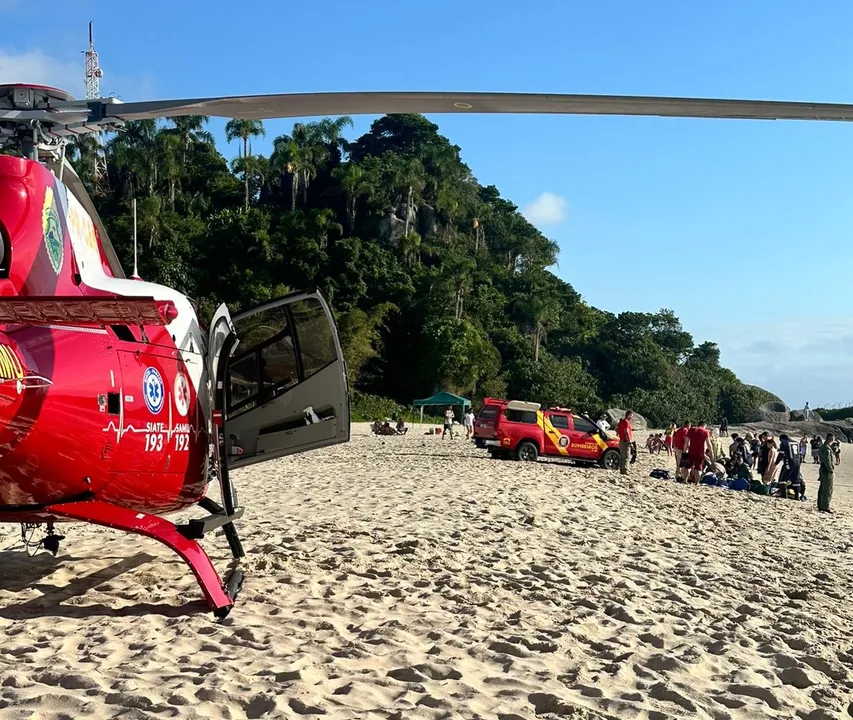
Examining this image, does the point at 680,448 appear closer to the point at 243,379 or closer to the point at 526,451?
the point at 526,451

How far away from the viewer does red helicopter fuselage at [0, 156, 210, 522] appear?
470 cm

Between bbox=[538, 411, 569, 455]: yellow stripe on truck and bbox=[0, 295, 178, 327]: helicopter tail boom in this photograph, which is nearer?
bbox=[0, 295, 178, 327]: helicopter tail boom

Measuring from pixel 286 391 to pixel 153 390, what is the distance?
1.59m

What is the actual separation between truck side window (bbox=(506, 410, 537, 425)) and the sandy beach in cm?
1130

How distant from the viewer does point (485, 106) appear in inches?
181

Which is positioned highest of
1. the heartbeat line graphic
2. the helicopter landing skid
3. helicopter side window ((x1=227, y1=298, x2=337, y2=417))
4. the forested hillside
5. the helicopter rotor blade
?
the forested hillside

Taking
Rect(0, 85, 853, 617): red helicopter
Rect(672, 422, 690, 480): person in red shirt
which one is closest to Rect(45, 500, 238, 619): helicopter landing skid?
Rect(0, 85, 853, 617): red helicopter

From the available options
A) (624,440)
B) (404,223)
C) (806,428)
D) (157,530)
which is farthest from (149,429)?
(806,428)

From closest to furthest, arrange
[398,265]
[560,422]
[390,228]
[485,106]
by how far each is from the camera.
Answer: [485,106], [560,422], [398,265], [390,228]

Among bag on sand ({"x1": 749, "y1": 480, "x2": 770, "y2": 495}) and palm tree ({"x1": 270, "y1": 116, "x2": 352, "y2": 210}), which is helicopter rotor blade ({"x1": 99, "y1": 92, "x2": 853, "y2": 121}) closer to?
bag on sand ({"x1": 749, "y1": 480, "x2": 770, "y2": 495})

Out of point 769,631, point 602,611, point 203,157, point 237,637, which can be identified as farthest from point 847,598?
point 203,157

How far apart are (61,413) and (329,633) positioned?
2.14 meters

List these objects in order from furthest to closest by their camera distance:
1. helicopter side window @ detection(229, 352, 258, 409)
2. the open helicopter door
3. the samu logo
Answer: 1. helicopter side window @ detection(229, 352, 258, 409)
2. the open helicopter door
3. the samu logo

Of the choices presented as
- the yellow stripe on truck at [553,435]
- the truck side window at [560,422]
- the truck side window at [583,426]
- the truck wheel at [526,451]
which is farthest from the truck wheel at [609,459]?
the truck wheel at [526,451]
